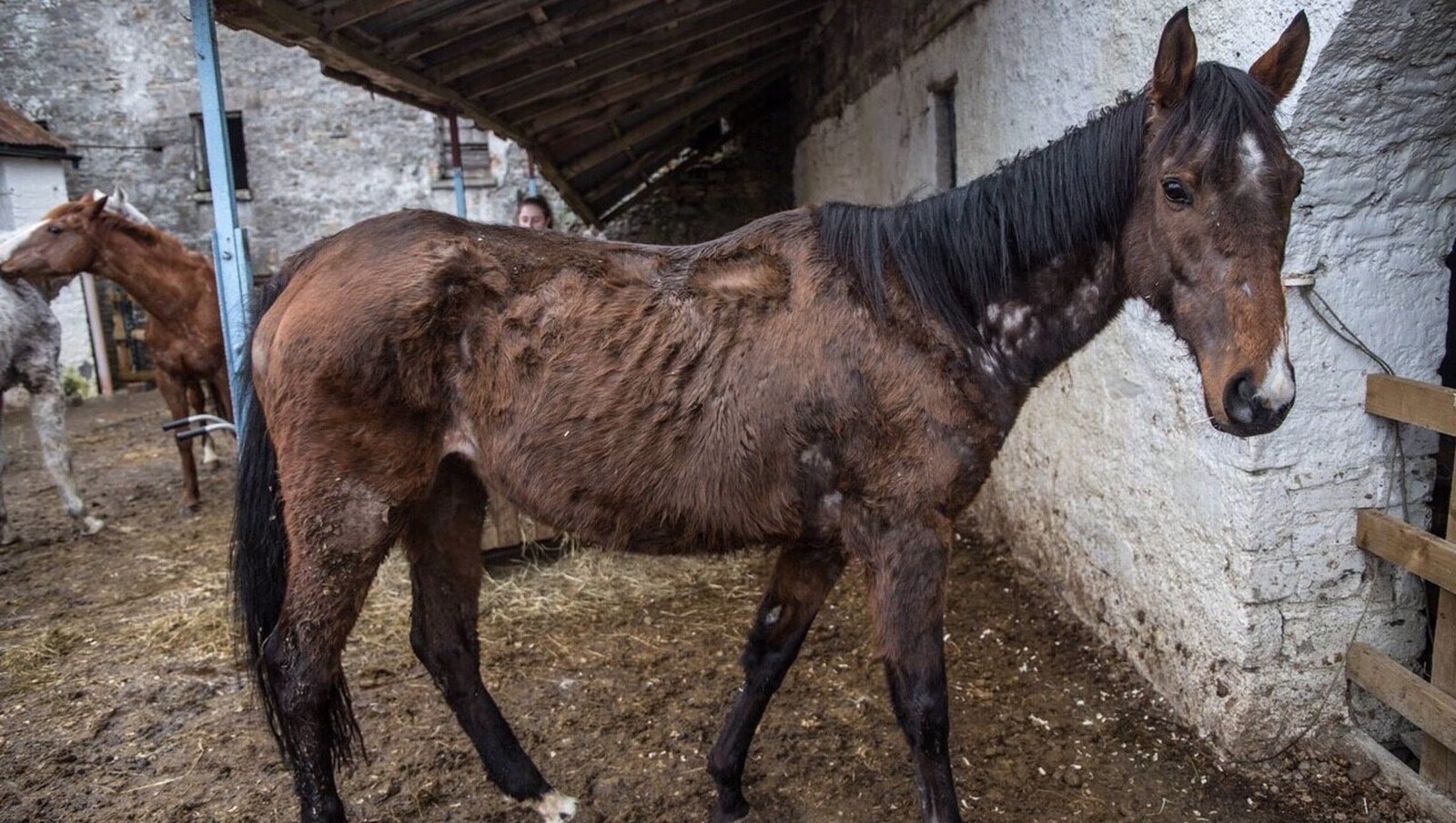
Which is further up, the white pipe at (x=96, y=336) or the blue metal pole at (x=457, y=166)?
the blue metal pole at (x=457, y=166)

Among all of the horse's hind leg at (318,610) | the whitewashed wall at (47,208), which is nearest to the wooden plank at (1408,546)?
the horse's hind leg at (318,610)

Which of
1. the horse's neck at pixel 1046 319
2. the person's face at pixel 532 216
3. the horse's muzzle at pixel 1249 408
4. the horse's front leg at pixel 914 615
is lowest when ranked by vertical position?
the horse's front leg at pixel 914 615

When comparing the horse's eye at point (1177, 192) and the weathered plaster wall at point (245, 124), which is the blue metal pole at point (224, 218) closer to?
the horse's eye at point (1177, 192)

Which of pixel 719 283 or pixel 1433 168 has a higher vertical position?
pixel 1433 168

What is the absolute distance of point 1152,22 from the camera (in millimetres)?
3180

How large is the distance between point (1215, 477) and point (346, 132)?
1674cm

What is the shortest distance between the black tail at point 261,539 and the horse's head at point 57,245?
501 centimetres

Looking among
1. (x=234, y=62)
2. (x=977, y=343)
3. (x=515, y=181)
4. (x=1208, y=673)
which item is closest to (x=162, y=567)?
(x=977, y=343)

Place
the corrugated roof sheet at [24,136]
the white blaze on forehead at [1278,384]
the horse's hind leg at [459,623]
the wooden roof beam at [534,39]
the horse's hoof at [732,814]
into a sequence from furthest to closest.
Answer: the corrugated roof sheet at [24,136], the wooden roof beam at [534,39], the horse's hind leg at [459,623], the horse's hoof at [732,814], the white blaze on forehead at [1278,384]

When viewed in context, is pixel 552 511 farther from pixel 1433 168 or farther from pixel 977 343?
pixel 1433 168

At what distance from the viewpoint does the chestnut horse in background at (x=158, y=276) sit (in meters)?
6.41

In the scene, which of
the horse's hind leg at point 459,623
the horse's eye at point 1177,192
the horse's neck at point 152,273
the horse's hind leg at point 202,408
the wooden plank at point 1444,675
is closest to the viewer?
the horse's eye at point 1177,192

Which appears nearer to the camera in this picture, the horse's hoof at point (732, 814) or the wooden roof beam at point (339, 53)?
the horse's hoof at point (732, 814)

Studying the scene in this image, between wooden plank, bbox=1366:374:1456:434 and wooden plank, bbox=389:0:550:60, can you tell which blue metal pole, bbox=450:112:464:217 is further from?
wooden plank, bbox=1366:374:1456:434
